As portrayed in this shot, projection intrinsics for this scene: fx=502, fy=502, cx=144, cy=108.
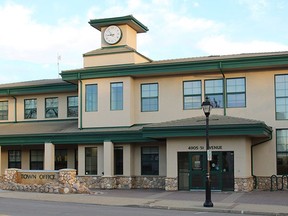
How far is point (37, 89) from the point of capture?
120 feet

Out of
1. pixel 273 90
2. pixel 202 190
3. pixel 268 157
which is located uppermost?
pixel 273 90

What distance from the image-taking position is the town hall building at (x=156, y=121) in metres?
27.9

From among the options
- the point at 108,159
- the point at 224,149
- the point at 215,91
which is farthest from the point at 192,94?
the point at 108,159

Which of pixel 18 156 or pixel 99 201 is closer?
pixel 99 201

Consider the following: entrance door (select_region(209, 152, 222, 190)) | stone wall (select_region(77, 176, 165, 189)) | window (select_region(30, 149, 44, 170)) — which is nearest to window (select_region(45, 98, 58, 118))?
window (select_region(30, 149, 44, 170))

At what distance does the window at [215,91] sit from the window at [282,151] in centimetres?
389

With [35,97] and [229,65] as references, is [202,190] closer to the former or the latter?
[229,65]

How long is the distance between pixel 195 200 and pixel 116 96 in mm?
11232

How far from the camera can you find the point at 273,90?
29.3 meters

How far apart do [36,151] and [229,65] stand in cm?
1584

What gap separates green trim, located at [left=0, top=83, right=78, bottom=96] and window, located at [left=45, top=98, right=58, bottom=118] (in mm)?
906

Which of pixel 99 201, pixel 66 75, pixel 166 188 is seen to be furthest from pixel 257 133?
pixel 66 75

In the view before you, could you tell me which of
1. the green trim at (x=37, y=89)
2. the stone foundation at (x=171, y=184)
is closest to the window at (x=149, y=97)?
the stone foundation at (x=171, y=184)

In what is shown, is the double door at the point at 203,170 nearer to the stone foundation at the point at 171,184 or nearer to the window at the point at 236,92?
the stone foundation at the point at 171,184
